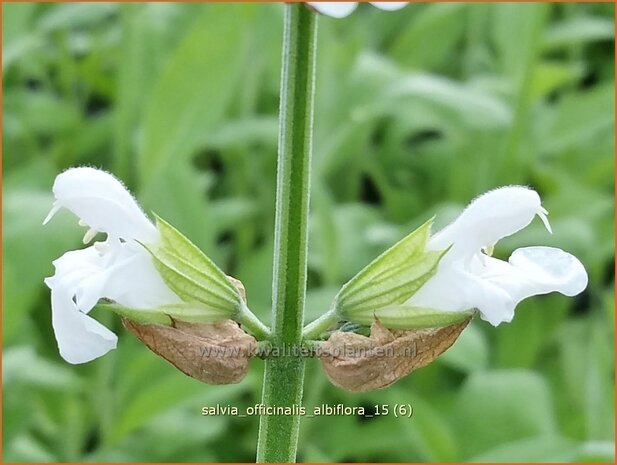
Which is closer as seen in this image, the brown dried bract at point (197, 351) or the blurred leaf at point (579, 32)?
the brown dried bract at point (197, 351)

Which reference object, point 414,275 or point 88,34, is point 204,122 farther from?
point 88,34

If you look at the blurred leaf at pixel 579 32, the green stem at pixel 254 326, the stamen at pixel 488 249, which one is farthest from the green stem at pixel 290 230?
the blurred leaf at pixel 579 32

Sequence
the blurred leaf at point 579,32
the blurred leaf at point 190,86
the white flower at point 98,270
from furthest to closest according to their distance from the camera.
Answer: the blurred leaf at point 579,32 → the blurred leaf at point 190,86 → the white flower at point 98,270

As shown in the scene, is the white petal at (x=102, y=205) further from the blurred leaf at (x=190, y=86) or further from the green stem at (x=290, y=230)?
the blurred leaf at (x=190, y=86)

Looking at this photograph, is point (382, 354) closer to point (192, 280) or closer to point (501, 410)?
point (192, 280)

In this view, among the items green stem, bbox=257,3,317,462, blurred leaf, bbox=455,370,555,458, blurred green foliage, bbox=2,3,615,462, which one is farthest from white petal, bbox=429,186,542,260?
blurred leaf, bbox=455,370,555,458

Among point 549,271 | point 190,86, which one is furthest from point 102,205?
point 190,86

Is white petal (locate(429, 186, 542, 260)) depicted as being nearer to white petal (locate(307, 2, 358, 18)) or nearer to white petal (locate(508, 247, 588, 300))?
white petal (locate(508, 247, 588, 300))
